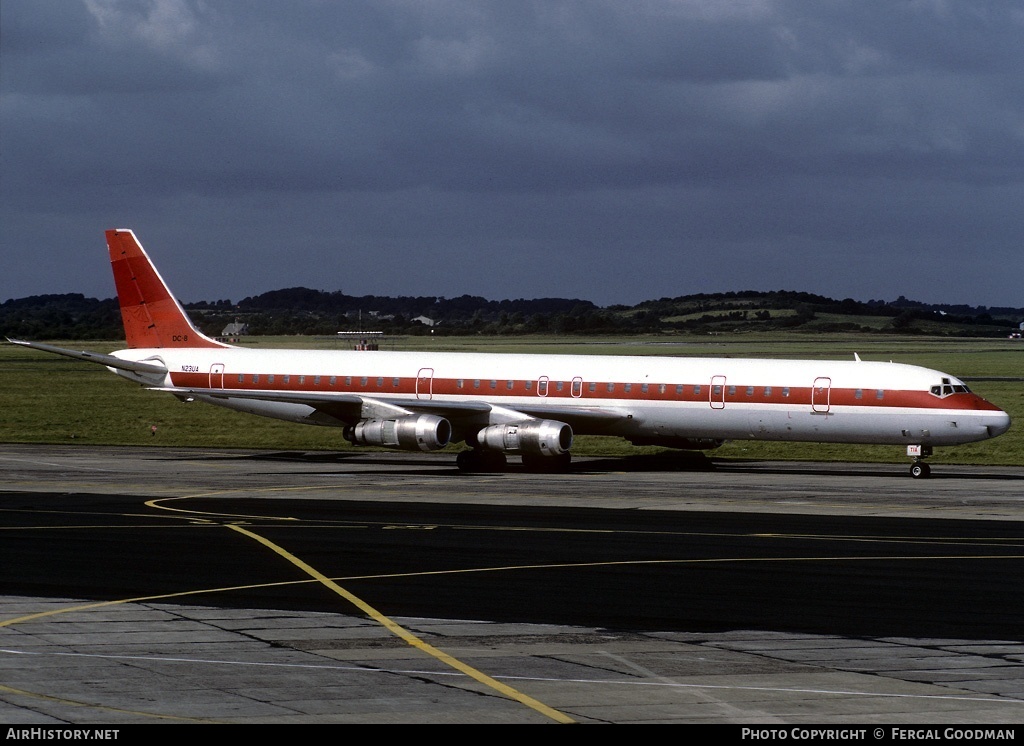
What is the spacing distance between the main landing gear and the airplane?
0.17 ft

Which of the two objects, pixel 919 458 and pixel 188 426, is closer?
pixel 919 458

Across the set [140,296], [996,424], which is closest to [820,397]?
[996,424]

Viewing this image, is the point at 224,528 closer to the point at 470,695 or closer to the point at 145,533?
the point at 145,533

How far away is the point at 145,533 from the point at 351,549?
543cm

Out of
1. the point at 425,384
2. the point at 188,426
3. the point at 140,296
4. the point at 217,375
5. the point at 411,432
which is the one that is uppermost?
the point at 140,296

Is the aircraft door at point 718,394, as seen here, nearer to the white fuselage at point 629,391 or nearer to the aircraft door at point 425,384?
the white fuselage at point 629,391

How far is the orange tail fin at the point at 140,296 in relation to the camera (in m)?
60.8

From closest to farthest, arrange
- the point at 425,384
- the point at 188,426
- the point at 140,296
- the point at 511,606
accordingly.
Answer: the point at 511,606 → the point at 425,384 → the point at 140,296 → the point at 188,426

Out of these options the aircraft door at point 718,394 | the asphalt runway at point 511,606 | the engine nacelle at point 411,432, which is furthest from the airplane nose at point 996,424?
the engine nacelle at point 411,432

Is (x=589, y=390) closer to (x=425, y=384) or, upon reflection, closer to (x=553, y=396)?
(x=553, y=396)

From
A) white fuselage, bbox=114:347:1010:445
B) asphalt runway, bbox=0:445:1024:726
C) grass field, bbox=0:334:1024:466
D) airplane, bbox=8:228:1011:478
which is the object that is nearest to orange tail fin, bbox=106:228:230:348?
airplane, bbox=8:228:1011:478

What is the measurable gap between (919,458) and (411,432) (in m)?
17.5

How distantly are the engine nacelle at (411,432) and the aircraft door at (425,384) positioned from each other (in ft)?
9.86

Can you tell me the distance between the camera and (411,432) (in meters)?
49.9
